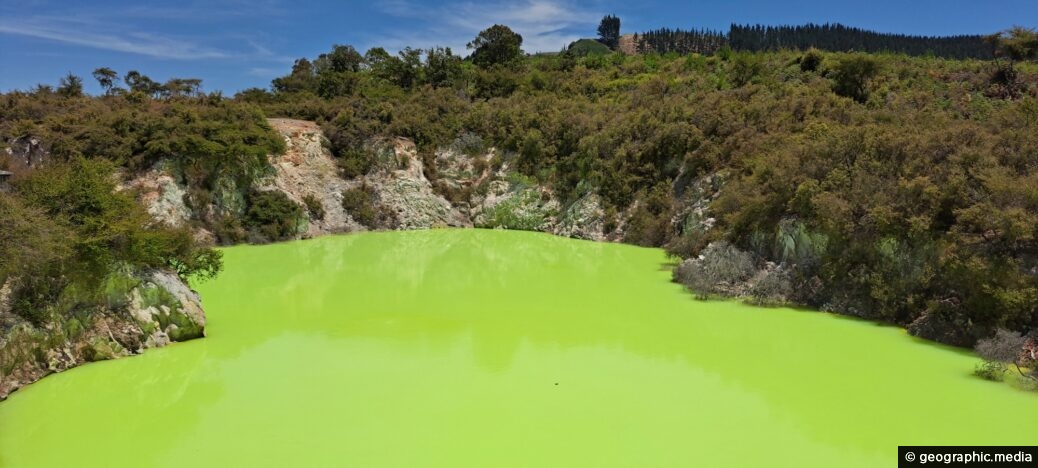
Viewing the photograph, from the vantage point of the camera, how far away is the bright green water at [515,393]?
21.6ft

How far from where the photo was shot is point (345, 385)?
853cm

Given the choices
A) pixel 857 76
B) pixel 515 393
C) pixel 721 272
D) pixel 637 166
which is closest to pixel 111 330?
pixel 515 393

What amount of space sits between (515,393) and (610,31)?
11206 centimetres

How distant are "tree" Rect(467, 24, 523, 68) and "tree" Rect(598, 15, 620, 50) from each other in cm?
6434

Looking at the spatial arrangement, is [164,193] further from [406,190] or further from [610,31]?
[610,31]

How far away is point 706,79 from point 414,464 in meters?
33.4

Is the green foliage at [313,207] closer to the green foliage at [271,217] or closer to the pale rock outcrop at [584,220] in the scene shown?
the green foliage at [271,217]

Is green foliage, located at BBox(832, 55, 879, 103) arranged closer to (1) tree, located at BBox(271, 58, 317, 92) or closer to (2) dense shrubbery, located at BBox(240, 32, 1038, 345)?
(2) dense shrubbery, located at BBox(240, 32, 1038, 345)

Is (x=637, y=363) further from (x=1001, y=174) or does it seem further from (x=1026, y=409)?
(x=1001, y=174)

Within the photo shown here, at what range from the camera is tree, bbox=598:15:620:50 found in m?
112

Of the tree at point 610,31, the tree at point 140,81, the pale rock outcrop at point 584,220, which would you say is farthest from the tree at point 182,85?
the tree at point 610,31

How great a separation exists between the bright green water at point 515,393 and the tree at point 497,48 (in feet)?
127

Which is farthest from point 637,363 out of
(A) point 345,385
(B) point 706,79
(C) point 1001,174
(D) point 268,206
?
(B) point 706,79

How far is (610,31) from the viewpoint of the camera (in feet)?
368
